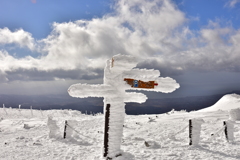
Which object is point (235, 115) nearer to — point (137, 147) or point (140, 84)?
point (137, 147)

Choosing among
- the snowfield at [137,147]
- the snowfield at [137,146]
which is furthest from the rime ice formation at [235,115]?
the snowfield at [137,147]

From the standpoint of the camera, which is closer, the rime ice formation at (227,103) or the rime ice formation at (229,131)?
the rime ice formation at (229,131)

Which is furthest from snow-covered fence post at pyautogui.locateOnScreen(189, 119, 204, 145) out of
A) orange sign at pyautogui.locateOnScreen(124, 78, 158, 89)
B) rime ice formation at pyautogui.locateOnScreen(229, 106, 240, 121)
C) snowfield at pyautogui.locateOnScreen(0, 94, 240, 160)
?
rime ice formation at pyautogui.locateOnScreen(229, 106, 240, 121)

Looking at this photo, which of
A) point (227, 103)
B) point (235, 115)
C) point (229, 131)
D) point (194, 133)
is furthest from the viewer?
point (227, 103)

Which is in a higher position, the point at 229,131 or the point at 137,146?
the point at 229,131

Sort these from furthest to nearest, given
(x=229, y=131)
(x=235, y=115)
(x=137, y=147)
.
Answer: (x=235, y=115) → (x=229, y=131) → (x=137, y=147)

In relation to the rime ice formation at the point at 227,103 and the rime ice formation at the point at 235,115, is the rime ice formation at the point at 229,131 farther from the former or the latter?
the rime ice formation at the point at 227,103

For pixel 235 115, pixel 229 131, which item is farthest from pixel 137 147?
pixel 235 115

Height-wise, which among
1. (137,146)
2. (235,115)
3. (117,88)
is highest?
(117,88)

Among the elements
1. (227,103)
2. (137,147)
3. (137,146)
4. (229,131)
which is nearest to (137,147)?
(137,147)

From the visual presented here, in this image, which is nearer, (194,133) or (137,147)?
(137,147)

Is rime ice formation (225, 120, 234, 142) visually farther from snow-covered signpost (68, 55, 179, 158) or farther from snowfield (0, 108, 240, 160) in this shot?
snow-covered signpost (68, 55, 179, 158)

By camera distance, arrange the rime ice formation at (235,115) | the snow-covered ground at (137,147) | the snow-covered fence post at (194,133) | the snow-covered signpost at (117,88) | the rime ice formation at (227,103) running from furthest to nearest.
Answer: the rime ice formation at (227,103) → the rime ice formation at (235,115) → the snow-covered fence post at (194,133) → the snow-covered ground at (137,147) → the snow-covered signpost at (117,88)

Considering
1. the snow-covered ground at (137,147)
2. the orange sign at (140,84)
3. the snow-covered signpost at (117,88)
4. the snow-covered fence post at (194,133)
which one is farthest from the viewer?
the snow-covered fence post at (194,133)
